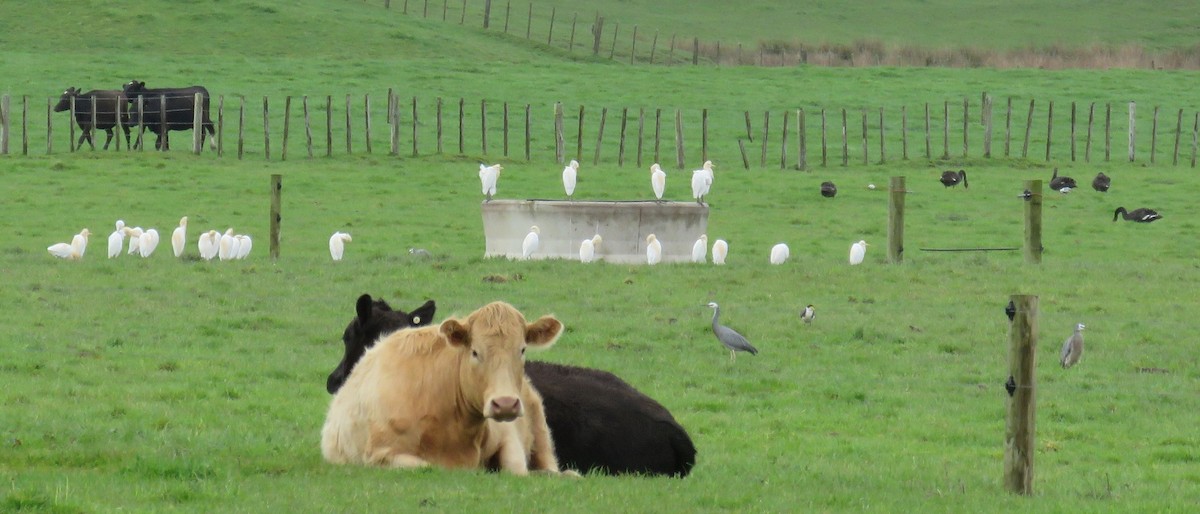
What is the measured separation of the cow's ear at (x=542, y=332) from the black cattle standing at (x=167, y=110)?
36.1 meters

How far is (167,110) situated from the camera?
151 ft

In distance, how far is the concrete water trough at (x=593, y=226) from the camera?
2464 cm

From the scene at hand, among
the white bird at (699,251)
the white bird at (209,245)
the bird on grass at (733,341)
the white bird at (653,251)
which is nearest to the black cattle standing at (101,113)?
the white bird at (209,245)

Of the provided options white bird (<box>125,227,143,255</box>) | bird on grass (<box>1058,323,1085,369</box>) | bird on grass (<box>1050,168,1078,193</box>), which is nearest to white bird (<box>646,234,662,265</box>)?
white bird (<box>125,227,143,255</box>)

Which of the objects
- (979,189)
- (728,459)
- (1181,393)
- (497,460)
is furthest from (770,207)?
(497,460)

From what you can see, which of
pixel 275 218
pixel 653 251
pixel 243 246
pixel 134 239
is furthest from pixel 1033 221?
pixel 134 239

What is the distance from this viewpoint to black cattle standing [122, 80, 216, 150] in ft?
144

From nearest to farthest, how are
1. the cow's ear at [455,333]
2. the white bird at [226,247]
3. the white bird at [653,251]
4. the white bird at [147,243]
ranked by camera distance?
the cow's ear at [455,333], the white bird at [653,251], the white bird at [226,247], the white bird at [147,243]

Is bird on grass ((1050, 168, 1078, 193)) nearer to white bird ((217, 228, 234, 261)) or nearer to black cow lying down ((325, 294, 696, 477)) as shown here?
white bird ((217, 228, 234, 261))

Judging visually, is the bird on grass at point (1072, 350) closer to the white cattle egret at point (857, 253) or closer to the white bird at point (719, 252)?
the white bird at point (719, 252)

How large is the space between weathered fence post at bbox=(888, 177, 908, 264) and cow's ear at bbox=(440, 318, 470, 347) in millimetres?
16101

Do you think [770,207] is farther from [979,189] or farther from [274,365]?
[274,365]

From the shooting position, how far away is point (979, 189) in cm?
3831

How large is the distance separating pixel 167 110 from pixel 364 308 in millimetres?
37663
